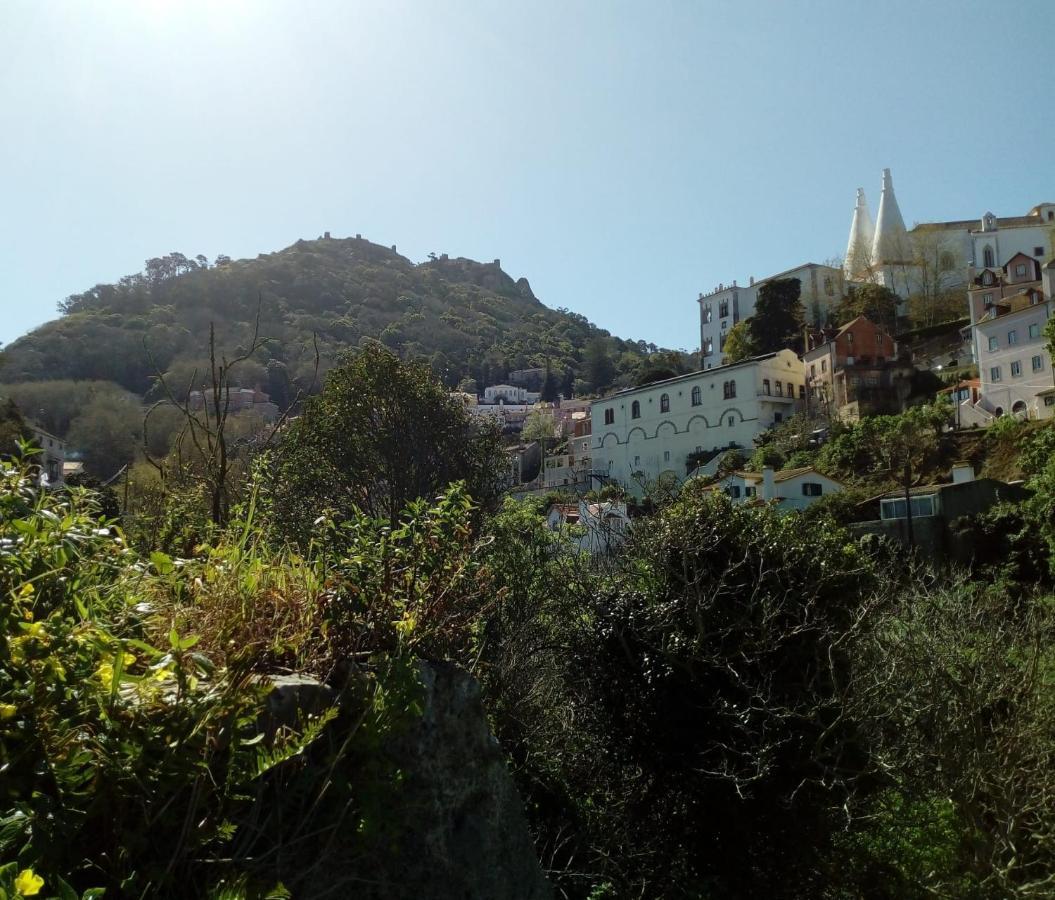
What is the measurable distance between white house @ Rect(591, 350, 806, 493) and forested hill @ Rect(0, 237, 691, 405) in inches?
471

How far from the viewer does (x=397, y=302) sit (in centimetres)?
13762

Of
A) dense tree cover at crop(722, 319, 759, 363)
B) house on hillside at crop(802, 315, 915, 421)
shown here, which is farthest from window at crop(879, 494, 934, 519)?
dense tree cover at crop(722, 319, 759, 363)

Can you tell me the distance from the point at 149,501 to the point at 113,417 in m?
29.5

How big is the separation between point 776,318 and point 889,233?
25.0 metres

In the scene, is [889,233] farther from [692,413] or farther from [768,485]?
[768,485]

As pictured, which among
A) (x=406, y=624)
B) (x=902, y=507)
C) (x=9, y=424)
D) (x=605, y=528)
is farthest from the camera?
(x=902, y=507)

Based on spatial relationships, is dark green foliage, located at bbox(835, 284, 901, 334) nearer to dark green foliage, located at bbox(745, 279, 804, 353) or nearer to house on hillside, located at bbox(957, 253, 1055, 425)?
dark green foliage, located at bbox(745, 279, 804, 353)

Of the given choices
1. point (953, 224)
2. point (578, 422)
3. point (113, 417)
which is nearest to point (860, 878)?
point (113, 417)

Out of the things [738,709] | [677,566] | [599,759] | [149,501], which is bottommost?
[599,759]

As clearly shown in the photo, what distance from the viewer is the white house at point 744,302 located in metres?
73.8

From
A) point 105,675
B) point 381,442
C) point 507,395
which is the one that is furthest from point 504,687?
point 507,395

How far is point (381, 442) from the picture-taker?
1267 centimetres

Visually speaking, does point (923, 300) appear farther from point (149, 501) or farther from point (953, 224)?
point (149, 501)

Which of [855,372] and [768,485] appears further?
[855,372]
